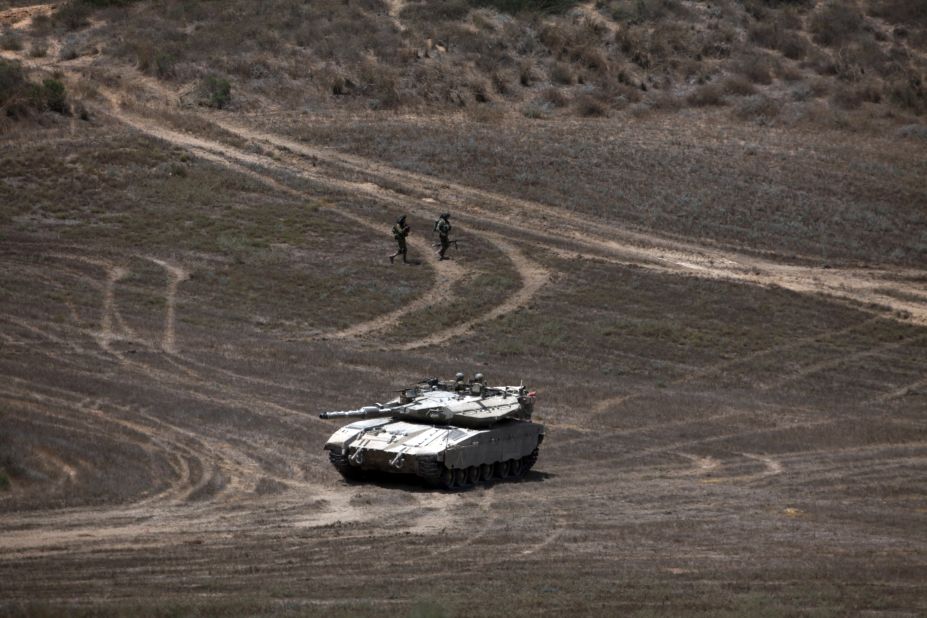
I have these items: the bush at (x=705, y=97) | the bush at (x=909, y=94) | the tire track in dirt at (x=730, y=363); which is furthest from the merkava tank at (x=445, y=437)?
the bush at (x=909, y=94)

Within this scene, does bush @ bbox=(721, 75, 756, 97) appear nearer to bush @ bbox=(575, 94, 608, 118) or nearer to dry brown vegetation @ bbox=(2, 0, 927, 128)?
dry brown vegetation @ bbox=(2, 0, 927, 128)

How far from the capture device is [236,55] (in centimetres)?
6531

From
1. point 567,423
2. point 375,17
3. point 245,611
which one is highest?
point 375,17

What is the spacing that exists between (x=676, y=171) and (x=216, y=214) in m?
19.0

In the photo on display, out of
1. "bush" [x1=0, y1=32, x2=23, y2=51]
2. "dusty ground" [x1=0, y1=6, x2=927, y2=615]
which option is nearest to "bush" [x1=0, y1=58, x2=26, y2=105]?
"dusty ground" [x1=0, y1=6, x2=927, y2=615]

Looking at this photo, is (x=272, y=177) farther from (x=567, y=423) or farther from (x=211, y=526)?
(x=211, y=526)

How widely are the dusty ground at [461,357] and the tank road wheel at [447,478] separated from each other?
0.44 metres

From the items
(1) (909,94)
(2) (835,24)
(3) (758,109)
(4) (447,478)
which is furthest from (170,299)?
(2) (835,24)

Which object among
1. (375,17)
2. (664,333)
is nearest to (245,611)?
(664,333)

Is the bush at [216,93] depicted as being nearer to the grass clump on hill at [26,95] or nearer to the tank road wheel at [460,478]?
the grass clump on hill at [26,95]

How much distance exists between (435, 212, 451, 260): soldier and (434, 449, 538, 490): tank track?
1821cm

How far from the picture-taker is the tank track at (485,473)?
2638cm

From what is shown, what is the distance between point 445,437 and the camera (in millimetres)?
26531

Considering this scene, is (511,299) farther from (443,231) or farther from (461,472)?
(461,472)
